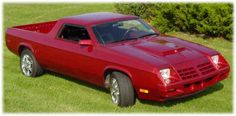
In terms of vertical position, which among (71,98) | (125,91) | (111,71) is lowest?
(71,98)

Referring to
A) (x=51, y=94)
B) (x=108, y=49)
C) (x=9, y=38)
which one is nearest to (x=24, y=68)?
(x=9, y=38)

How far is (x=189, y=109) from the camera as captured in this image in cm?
841

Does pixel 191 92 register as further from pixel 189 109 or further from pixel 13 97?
pixel 13 97

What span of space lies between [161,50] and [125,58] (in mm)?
672

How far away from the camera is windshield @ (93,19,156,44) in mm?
9273

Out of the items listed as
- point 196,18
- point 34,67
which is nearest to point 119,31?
point 34,67

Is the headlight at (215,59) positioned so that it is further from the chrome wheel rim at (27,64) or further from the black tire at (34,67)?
the chrome wheel rim at (27,64)

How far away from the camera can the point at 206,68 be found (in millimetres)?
8578

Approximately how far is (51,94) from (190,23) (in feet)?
21.7

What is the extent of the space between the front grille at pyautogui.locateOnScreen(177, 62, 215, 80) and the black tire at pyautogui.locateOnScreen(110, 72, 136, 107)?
0.87 meters

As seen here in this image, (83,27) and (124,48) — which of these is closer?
(124,48)

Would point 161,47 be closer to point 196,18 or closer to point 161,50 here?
point 161,50

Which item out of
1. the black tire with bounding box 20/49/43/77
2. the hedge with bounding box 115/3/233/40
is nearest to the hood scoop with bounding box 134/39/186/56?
the black tire with bounding box 20/49/43/77

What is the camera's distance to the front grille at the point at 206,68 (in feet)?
27.7
